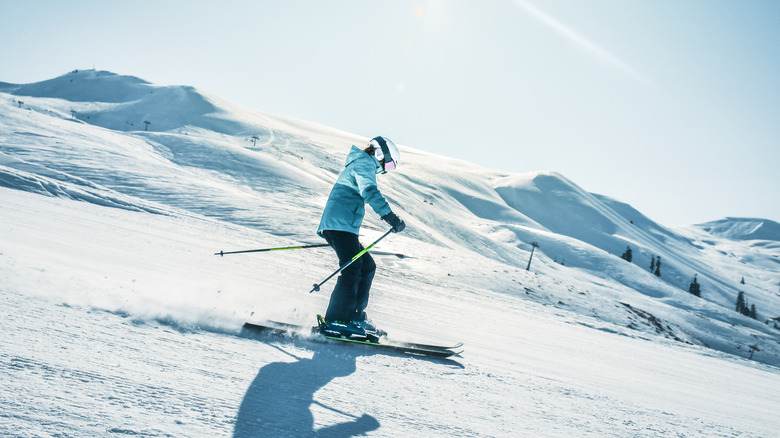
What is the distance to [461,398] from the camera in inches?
130

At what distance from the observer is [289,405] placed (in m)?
2.47

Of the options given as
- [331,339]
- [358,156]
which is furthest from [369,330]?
[358,156]

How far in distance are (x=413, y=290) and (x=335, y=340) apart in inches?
252

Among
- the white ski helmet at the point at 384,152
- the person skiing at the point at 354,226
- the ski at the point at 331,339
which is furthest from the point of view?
the white ski helmet at the point at 384,152

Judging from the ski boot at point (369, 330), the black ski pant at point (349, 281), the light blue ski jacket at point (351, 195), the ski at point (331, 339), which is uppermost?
the light blue ski jacket at point (351, 195)

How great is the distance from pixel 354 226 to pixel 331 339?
133cm

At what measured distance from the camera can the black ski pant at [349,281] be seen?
4527 millimetres

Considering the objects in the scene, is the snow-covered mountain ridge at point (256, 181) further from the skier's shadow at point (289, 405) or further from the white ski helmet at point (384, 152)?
the skier's shadow at point (289, 405)

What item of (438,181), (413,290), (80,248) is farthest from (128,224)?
(438,181)

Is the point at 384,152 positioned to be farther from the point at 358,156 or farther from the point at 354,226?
the point at 354,226

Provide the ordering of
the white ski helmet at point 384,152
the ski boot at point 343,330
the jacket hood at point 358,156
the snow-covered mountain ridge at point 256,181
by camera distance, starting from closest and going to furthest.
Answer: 1. the ski boot at point 343,330
2. the jacket hood at point 358,156
3. the white ski helmet at point 384,152
4. the snow-covered mountain ridge at point 256,181

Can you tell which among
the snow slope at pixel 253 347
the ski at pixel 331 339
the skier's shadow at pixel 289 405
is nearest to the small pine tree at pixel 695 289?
the snow slope at pixel 253 347

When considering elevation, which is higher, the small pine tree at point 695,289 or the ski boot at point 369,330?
the small pine tree at point 695,289

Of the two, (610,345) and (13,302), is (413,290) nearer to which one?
(610,345)
